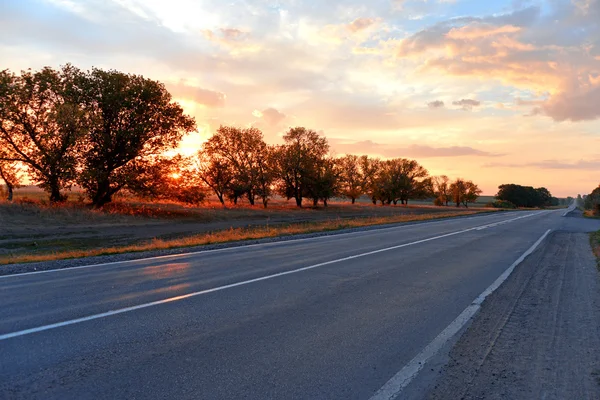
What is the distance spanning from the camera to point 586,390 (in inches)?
153

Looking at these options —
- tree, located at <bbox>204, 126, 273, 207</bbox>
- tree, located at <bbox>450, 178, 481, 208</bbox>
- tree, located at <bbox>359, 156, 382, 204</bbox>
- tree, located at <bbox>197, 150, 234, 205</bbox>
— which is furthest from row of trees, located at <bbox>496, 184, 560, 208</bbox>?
tree, located at <bbox>197, 150, 234, 205</bbox>

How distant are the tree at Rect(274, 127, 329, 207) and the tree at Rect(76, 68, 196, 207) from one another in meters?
26.2

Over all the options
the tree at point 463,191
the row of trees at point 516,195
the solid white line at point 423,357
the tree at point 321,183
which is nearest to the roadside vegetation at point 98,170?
the solid white line at point 423,357

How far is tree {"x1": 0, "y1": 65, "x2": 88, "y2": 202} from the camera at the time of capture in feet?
98.0

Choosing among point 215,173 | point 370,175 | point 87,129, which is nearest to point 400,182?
point 370,175

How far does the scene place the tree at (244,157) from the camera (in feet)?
179

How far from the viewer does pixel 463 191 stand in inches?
5300

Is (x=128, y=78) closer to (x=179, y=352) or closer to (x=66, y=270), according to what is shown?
(x=66, y=270)

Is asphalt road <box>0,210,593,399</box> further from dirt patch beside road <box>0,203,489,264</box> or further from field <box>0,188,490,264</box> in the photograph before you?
dirt patch beside road <box>0,203,489,264</box>

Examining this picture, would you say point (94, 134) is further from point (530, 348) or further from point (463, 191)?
point (463, 191)

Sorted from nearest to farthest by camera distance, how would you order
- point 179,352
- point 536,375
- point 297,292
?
point 536,375
point 179,352
point 297,292

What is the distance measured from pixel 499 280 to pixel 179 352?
304 inches

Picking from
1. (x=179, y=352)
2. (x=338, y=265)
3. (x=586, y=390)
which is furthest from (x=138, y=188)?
(x=586, y=390)

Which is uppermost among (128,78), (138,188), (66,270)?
(128,78)
